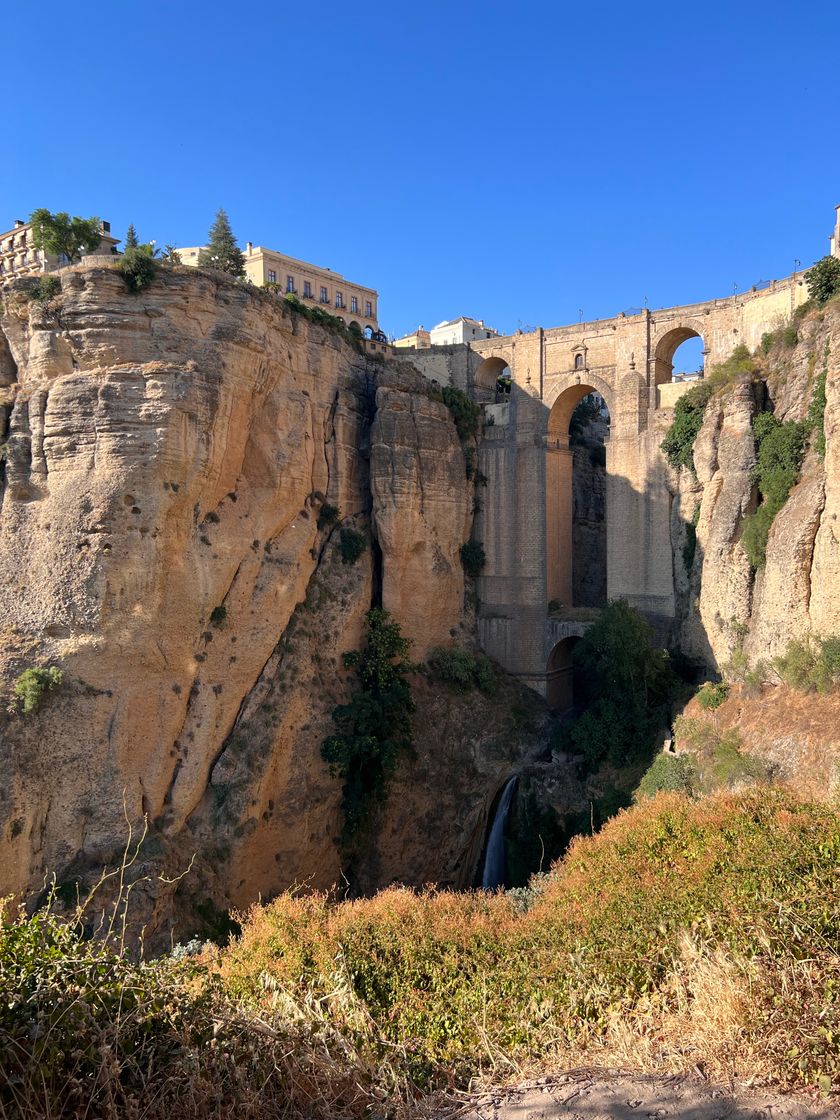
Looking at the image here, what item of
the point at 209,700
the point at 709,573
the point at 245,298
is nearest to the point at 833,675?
the point at 709,573

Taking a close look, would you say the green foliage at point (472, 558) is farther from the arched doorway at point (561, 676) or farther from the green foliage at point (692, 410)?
the green foliage at point (692, 410)

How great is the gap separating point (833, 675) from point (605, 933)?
9.75m

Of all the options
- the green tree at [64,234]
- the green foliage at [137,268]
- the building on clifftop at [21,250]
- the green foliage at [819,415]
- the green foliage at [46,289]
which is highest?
the building on clifftop at [21,250]

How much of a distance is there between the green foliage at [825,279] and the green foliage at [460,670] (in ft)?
42.8

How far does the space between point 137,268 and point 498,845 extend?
16.6 meters

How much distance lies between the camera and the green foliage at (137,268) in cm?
1708

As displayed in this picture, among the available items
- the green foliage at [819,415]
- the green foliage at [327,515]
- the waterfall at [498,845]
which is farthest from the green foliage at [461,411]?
the waterfall at [498,845]

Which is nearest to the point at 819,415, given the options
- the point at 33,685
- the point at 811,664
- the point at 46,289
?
the point at 811,664

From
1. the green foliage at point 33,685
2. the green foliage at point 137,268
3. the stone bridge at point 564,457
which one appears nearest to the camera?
the green foliage at point 33,685

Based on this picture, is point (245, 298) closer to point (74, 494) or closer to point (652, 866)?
point (74, 494)

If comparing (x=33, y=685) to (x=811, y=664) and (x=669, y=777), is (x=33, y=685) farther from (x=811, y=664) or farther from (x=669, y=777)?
(x=811, y=664)

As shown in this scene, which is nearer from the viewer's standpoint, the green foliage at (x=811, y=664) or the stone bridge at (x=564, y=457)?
the green foliage at (x=811, y=664)

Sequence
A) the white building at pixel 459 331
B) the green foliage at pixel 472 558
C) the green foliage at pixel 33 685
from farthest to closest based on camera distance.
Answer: the white building at pixel 459 331 < the green foliage at pixel 472 558 < the green foliage at pixel 33 685

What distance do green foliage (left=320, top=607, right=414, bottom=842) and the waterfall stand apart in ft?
10.5
